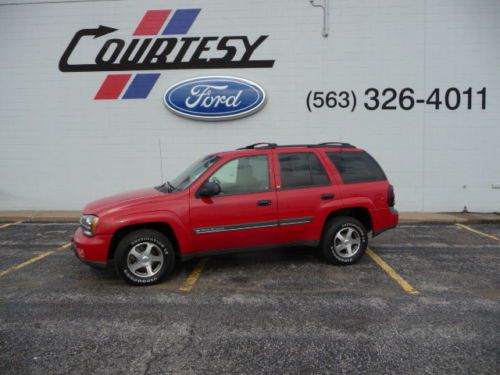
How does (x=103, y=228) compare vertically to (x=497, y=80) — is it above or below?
below

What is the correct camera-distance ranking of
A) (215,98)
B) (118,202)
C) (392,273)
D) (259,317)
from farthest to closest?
(215,98) < (392,273) < (118,202) < (259,317)

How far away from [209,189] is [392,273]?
114 inches

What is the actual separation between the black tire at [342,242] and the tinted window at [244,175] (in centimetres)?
120

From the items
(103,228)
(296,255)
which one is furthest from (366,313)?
(103,228)

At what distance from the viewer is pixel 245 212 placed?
479 centimetres

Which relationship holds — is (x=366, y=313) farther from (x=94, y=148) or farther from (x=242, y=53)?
(x=94, y=148)

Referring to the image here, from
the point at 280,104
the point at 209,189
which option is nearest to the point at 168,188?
the point at 209,189

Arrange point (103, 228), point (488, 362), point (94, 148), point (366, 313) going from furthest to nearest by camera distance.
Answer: point (94, 148)
point (103, 228)
point (366, 313)
point (488, 362)

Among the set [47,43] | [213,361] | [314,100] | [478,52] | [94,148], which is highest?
[47,43]

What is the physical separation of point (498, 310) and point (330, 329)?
1.95 m

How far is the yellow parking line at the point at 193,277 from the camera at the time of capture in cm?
452

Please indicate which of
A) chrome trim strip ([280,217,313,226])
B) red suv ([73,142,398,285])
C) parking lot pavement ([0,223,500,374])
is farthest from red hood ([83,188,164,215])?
chrome trim strip ([280,217,313,226])

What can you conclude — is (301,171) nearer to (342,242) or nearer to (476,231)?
(342,242)

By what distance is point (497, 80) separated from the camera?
9.73 m
